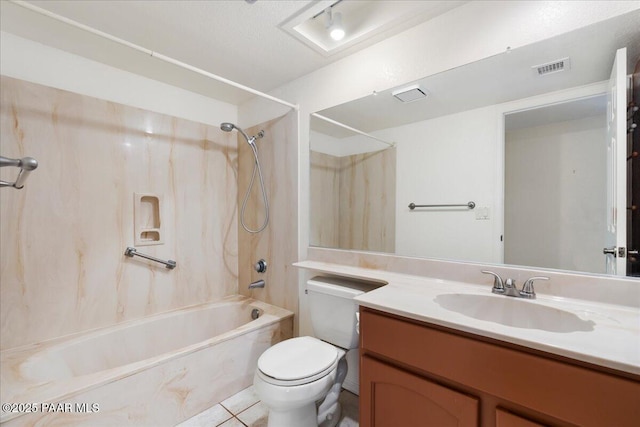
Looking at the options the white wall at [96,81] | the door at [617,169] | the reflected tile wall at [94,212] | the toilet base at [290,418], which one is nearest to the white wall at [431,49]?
the door at [617,169]

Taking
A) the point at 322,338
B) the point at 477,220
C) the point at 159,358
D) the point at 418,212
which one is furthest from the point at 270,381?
the point at 477,220

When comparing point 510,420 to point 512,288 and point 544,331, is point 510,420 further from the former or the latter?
point 512,288

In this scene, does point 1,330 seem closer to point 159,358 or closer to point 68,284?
point 68,284

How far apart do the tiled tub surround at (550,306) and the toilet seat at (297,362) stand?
0.44 metres

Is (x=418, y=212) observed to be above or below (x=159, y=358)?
above

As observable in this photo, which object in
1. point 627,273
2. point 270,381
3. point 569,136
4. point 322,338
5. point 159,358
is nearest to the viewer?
point 627,273

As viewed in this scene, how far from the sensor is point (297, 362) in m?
1.36

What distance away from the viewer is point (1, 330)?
1557 mm

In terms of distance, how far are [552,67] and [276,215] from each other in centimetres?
185

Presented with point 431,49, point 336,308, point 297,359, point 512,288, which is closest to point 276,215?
point 336,308

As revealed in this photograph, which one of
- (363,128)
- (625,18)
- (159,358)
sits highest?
(625,18)

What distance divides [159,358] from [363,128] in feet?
6.02

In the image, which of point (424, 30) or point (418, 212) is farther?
point (418, 212)

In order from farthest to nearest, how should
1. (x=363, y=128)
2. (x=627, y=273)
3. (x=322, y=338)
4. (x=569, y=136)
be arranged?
(x=363, y=128) < (x=322, y=338) < (x=569, y=136) < (x=627, y=273)
